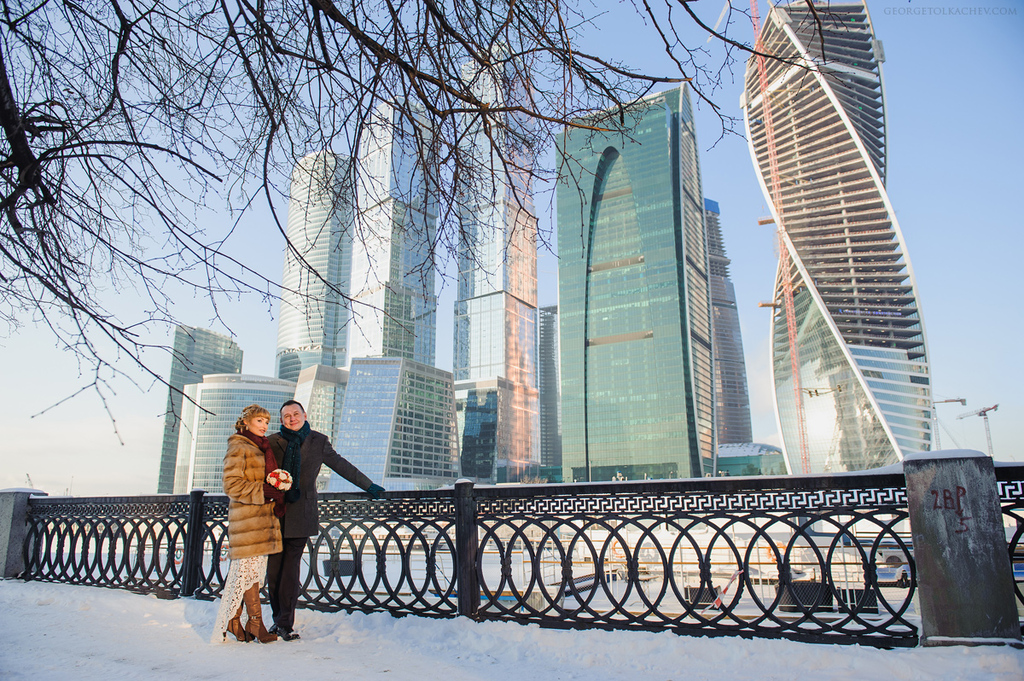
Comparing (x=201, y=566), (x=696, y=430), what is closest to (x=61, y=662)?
(x=201, y=566)

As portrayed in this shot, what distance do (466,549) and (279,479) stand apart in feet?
4.15

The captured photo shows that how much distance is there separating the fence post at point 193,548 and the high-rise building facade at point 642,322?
78105 millimetres

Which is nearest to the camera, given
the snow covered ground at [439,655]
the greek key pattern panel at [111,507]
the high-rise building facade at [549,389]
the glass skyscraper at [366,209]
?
the snow covered ground at [439,655]

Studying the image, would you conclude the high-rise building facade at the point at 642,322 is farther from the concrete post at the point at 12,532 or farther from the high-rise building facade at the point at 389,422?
the concrete post at the point at 12,532

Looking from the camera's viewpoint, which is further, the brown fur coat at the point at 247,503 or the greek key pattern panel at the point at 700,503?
the brown fur coat at the point at 247,503

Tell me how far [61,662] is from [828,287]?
7752cm

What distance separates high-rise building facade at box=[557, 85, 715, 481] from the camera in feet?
268

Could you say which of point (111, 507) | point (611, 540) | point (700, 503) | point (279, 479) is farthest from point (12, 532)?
point (700, 503)

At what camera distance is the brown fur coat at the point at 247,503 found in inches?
128

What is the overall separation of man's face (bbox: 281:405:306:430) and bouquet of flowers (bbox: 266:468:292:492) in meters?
0.40

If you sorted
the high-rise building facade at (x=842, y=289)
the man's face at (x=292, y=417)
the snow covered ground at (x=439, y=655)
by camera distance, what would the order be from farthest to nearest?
the high-rise building facade at (x=842, y=289) < the man's face at (x=292, y=417) < the snow covered ground at (x=439, y=655)

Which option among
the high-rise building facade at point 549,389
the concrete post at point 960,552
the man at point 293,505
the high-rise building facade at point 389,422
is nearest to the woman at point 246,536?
the man at point 293,505

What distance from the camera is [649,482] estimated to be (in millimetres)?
3521

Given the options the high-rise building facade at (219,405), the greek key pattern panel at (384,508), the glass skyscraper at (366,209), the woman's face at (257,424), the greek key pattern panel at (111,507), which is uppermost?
the high-rise building facade at (219,405)
